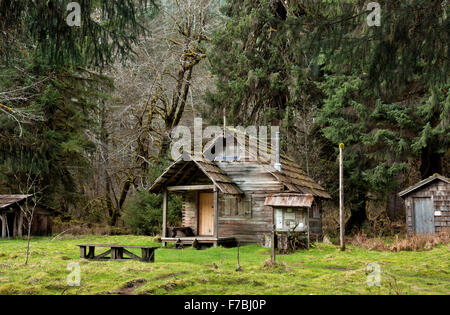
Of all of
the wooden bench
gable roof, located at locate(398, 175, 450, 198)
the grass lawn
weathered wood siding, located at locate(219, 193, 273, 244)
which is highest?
gable roof, located at locate(398, 175, 450, 198)

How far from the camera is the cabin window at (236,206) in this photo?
21.2 meters

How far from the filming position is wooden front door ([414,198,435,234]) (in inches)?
885

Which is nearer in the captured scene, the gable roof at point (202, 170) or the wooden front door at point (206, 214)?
the gable roof at point (202, 170)

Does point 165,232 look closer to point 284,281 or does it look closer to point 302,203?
point 302,203

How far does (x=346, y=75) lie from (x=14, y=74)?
1788 centimetres

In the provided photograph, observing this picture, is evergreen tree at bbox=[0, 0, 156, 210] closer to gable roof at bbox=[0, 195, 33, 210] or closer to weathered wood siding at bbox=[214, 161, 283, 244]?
gable roof at bbox=[0, 195, 33, 210]

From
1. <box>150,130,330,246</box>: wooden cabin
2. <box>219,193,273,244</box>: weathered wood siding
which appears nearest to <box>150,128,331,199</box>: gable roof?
<box>150,130,330,246</box>: wooden cabin

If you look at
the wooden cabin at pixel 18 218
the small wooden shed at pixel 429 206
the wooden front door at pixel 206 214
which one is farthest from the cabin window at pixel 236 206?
the wooden cabin at pixel 18 218

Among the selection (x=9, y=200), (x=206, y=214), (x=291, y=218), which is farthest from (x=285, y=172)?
(x=9, y=200)

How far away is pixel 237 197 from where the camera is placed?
2145 centimetres

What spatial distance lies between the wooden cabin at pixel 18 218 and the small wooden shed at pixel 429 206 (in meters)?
19.0

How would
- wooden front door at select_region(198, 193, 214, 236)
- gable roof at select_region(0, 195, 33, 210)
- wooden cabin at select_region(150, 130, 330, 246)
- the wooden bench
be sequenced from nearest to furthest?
the wooden bench
wooden cabin at select_region(150, 130, 330, 246)
wooden front door at select_region(198, 193, 214, 236)
gable roof at select_region(0, 195, 33, 210)

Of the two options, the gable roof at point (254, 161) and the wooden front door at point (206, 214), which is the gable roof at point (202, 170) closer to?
the gable roof at point (254, 161)
